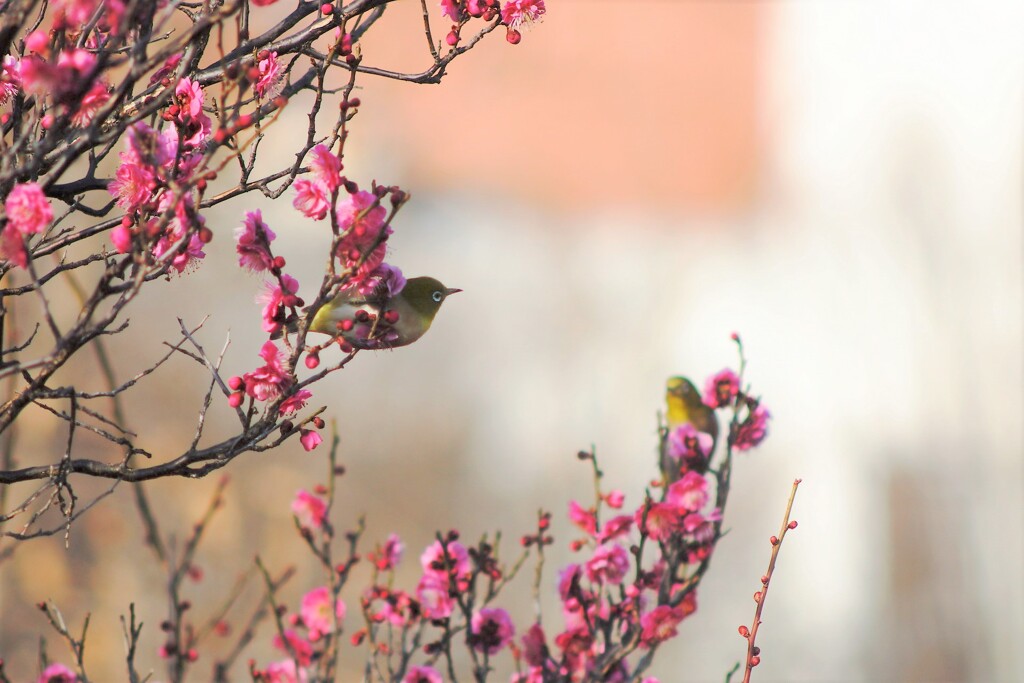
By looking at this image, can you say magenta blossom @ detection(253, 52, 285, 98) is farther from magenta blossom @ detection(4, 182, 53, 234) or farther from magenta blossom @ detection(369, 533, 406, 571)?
magenta blossom @ detection(369, 533, 406, 571)

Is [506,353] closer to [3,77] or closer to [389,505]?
[389,505]

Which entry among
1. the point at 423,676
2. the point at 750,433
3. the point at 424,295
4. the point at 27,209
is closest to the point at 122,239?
the point at 27,209

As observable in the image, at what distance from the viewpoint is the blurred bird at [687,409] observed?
92.5 inches

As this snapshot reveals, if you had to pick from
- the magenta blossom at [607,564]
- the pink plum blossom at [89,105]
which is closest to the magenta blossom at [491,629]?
the magenta blossom at [607,564]

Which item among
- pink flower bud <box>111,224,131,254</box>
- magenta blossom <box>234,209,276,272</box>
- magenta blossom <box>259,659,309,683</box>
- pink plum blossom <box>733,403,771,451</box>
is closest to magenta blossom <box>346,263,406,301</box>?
magenta blossom <box>234,209,276,272</box>

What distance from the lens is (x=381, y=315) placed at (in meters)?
1.30

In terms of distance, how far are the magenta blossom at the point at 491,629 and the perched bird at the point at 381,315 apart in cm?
78

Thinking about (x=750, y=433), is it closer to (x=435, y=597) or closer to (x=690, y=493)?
(x=690, y=493)

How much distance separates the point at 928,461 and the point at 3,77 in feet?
18.7

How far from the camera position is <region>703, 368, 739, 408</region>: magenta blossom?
2.24m

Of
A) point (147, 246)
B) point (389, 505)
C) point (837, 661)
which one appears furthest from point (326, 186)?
point (837, 661)

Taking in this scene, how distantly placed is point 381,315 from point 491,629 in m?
1.00

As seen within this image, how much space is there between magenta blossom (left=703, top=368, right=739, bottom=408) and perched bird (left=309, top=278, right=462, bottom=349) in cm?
89

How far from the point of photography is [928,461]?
5.86 meters
